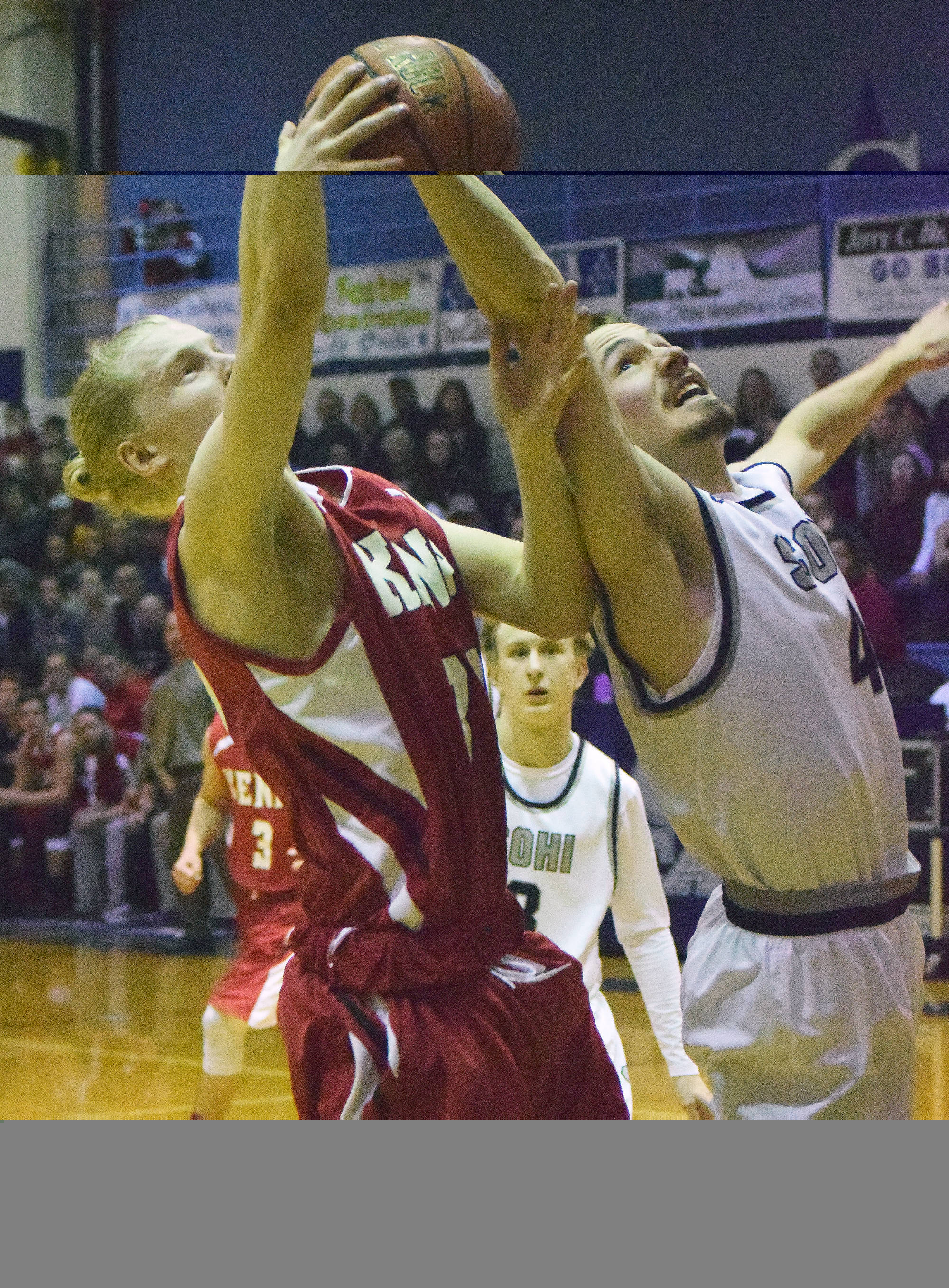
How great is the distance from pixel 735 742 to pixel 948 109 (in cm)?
157

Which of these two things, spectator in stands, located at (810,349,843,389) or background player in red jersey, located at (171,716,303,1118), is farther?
background player in red jersey, located at (171,716,303,1118)

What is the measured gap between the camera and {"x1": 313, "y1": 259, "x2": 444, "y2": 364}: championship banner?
113 inches

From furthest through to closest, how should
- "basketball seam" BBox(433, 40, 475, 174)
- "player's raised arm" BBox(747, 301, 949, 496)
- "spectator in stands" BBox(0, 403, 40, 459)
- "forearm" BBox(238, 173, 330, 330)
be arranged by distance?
"spectator in stands" BBox(0, 403, 40, 459) → "player's raised arm" BBox(747, 301, 949, 496) → "basketball seam" BBox(433, 40, 475, 174) → "forearm" BBox(238, 173, 330, 330)

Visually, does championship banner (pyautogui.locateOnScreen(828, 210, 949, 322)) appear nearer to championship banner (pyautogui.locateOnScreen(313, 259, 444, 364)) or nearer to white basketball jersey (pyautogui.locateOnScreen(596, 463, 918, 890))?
championship banner (pyautogui.locateOnScreen(313, 259, 444, 364))

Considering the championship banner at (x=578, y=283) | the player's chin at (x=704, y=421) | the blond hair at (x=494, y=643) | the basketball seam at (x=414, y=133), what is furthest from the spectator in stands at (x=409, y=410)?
the player's chin at (x=704, y=421)

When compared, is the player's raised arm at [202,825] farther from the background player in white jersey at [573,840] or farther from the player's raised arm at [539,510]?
the player's raised arm at [539,510]

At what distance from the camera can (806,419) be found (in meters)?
2.55

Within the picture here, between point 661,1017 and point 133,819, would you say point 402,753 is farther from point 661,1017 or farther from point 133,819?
point 133,819

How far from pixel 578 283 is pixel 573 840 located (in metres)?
1.10

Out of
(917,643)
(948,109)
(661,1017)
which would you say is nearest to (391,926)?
(661,1017)

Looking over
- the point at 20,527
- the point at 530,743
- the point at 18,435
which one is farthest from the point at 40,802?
the point at 530,743

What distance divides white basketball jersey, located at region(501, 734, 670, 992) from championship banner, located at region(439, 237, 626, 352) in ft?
2.93

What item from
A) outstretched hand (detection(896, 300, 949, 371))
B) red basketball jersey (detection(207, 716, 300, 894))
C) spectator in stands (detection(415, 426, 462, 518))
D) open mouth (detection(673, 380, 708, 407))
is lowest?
red basketball jersey (detection(207, 716, 300, 894))

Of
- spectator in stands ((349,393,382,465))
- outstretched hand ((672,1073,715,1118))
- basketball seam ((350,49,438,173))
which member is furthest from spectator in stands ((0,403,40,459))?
outstretched hand ((672,1073,715,1118))
